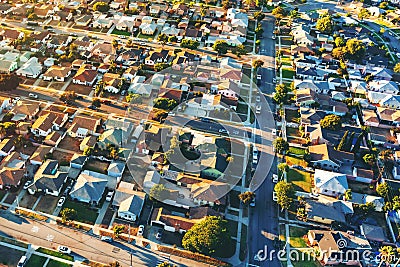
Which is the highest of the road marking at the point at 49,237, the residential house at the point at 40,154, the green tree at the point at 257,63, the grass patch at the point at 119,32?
the green tree at the point at 257,63

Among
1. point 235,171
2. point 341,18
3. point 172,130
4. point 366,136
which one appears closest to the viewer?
point 235,171

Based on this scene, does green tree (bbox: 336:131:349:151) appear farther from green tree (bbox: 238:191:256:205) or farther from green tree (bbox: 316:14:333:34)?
green tree (bbox: 316:14:333:34)

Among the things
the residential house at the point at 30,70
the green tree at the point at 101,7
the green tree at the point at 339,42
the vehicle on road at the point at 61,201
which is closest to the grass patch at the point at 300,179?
the vehicle on road at the point at 61,201

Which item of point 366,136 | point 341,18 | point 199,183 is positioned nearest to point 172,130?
point 199,183

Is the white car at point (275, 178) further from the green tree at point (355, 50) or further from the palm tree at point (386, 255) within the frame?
the green tree at point (355, 50)

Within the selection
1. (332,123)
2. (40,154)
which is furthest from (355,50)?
(40,154)

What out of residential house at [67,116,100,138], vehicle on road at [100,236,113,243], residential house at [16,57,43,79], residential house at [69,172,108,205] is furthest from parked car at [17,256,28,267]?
residential house at [16,57,43,79]

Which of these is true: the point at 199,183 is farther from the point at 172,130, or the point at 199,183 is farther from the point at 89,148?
the point at 89,148
